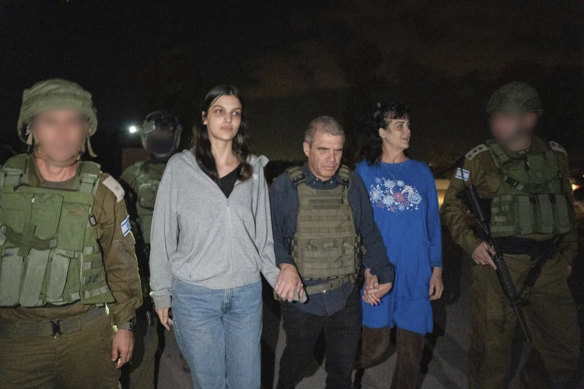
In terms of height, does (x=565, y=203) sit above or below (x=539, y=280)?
above

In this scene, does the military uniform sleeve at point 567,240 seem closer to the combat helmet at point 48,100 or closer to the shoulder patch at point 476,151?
the shoulder patch at point 476,151

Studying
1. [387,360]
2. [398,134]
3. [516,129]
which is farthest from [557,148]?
[387,360]

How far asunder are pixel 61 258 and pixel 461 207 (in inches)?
124

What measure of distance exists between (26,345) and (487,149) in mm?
3648

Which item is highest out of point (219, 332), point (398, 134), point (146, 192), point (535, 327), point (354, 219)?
point (398, 134)

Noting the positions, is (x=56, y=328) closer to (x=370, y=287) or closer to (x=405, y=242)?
Answer: (x=370, y=287)

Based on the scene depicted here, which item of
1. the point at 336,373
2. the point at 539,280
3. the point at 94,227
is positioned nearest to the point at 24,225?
the point at 94,227

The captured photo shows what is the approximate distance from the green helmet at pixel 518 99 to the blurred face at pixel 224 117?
2.37 meters

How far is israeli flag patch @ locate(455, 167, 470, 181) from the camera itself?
348cm

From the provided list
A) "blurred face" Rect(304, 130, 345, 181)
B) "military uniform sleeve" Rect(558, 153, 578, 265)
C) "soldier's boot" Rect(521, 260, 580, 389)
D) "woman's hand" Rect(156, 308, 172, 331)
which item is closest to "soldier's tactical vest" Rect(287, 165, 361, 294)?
"blurred face" Rect(304, 130, 345, 181)

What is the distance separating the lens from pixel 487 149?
137 inches

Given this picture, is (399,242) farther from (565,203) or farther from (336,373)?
(565,203)

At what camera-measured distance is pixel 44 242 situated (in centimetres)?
229

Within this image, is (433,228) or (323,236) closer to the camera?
(323,236)
